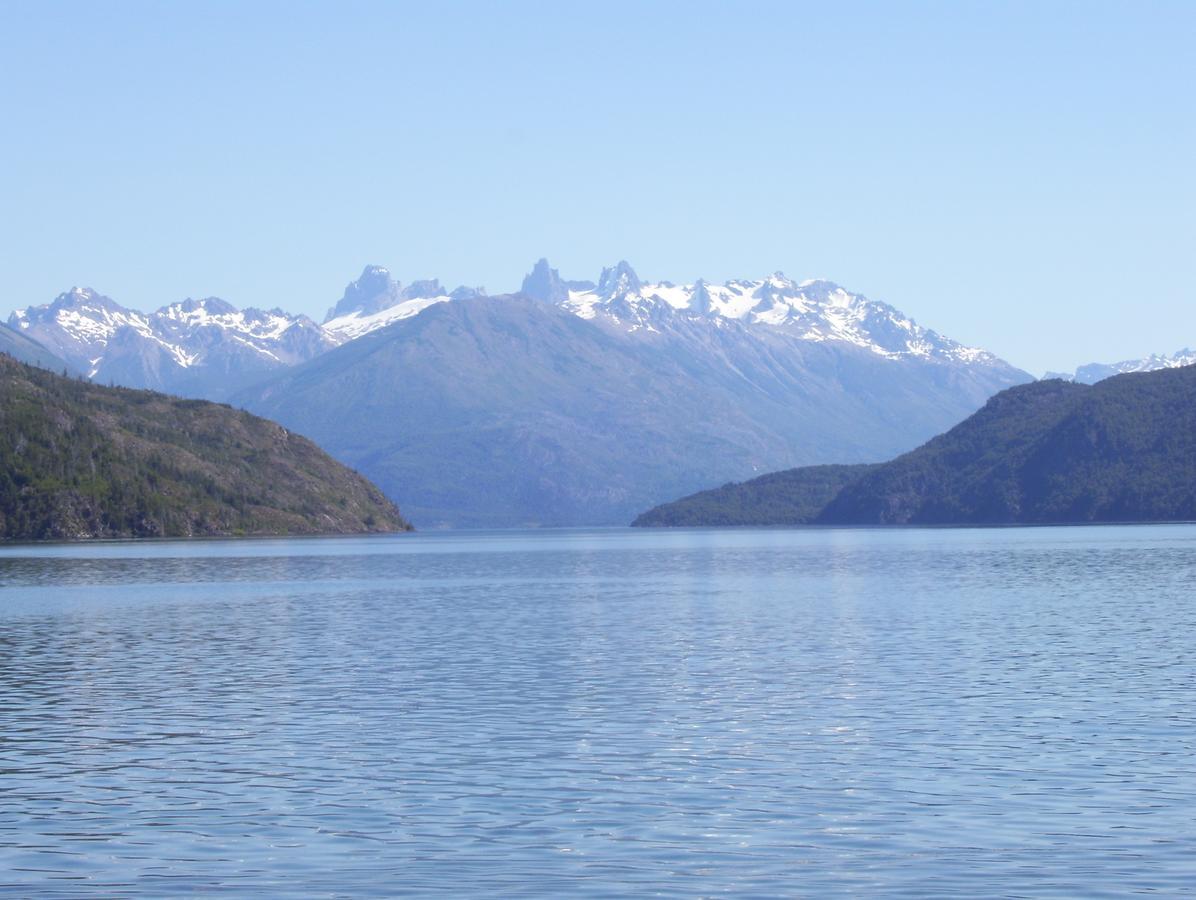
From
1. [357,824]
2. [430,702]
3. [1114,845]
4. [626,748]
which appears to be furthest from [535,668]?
[1114,845]

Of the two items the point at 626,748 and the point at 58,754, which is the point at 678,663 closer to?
the point at 626,748

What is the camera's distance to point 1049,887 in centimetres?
3194

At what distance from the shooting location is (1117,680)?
6388 centimetres

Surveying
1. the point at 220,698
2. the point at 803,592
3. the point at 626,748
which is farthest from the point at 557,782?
the point at 803,592

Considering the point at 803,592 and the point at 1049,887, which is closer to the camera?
the point at 1049,887

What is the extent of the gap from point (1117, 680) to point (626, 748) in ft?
81.5

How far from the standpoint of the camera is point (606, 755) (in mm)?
47969

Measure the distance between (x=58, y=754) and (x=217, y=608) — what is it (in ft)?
222

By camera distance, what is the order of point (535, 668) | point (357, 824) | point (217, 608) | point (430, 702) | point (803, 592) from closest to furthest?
point (357, 824) → point (430, 702) → point (535, 668) → point (217, 608) → point (803, 592)

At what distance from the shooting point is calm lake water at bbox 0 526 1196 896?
34125 mm

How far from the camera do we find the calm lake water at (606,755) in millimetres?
34125

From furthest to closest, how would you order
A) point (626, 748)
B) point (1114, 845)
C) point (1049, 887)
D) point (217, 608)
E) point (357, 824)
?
1. point (217, 608)
2. point (626, 748)
3. point (357, 824)
4. point (1114, 845)
5. point (1049, 887)

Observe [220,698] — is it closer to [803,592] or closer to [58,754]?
[58,754]

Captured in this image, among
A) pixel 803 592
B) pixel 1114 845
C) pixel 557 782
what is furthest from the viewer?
pixel 803 592
